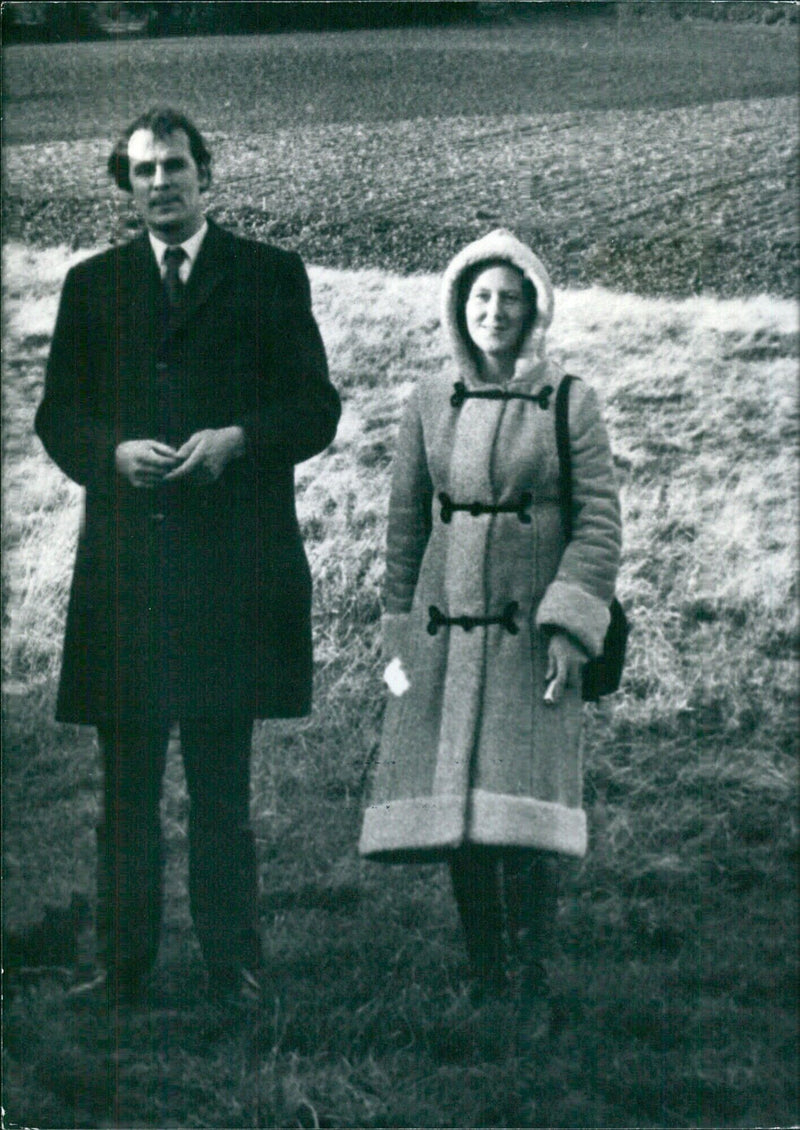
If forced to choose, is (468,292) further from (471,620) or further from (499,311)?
(471,620)

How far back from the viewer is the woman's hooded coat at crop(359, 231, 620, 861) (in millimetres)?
4473

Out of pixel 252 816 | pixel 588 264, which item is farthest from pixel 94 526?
pixel 588 264

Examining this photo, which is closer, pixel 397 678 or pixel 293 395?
pixel 397 678

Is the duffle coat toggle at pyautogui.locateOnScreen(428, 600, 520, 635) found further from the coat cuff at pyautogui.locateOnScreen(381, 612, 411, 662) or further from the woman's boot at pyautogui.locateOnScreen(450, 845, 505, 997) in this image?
the woman's boot at pyautogui.locateOnScreen(450, 845, 505, 997)

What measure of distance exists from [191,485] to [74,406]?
1.50 feet

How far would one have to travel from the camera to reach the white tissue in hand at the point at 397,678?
15.0 feet

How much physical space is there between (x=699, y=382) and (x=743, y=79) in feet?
3.20

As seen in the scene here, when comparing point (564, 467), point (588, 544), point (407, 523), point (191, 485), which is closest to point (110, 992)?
point (191, 485)

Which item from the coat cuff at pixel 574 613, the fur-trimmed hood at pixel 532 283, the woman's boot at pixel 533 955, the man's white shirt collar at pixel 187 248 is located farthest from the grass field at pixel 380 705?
the coat cuff at pixel 574 613

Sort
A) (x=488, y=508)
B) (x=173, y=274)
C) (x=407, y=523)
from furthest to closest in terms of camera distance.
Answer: (x=173, y=274)
(x=407, y=523)
(x=488, y=508)

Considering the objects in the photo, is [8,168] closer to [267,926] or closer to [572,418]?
[572,418]

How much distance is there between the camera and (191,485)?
15.9ft

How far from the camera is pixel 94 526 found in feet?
16.2

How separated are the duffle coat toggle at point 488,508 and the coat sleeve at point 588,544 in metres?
0.14
